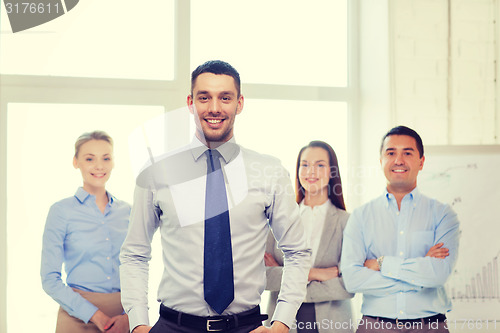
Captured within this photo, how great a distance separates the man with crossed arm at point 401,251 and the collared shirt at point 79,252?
1134 mm

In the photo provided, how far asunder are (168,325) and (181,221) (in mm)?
346

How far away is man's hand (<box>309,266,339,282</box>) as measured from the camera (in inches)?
97.9

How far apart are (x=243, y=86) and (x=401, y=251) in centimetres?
144

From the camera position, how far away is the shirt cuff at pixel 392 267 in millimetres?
2375

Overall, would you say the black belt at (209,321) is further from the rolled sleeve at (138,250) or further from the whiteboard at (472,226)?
the whiteboard at (472,226)

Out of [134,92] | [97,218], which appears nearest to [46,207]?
[97,218]

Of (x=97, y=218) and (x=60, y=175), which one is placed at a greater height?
(x=60, y=175)

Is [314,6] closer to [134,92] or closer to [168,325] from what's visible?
[134,92]

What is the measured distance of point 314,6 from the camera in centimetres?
349

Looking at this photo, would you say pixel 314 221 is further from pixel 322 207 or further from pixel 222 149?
pixel 222 149

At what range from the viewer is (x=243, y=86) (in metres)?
3.29

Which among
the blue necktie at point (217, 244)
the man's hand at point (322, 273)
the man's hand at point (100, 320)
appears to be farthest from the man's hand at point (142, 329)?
the man's hand at point (322, 273)

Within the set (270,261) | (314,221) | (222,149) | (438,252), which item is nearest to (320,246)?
(314,221)

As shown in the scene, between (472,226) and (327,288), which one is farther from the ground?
(472,226)
